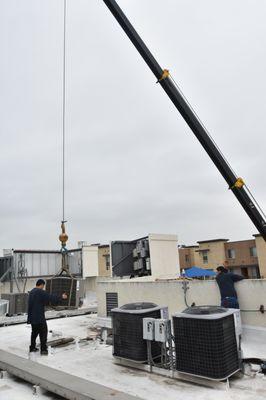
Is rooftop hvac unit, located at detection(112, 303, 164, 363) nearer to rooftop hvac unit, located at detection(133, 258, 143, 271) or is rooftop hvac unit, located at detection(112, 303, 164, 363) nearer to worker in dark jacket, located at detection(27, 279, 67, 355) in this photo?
worker in dark jacket, located at detection(27, 279, 67, 355)

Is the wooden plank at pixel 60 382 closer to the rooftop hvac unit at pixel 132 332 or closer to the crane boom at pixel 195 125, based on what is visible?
the rooftop hvac unit at pixel 132 332

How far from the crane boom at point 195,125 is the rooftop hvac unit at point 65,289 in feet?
17.6

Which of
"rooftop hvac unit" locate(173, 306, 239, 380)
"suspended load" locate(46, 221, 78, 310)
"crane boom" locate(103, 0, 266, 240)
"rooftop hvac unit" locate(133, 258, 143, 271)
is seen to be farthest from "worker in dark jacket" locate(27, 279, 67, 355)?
"rooftop hvac unit" locate(133, 258, 143, 271)

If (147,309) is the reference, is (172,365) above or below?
below

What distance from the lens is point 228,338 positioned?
5.05 metres

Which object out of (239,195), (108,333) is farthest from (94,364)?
(239,195)

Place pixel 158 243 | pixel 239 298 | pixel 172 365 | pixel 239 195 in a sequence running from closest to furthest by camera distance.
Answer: pixel 172 365
pixel 239 298
pixel 239 195
pixel 158 243

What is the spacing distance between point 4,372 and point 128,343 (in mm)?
2362

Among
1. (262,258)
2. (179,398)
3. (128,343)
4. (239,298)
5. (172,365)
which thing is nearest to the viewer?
(179,398)

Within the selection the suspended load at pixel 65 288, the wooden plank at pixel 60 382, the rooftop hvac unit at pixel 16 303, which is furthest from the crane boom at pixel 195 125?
the rooftop hvac unit at pixel 16 303

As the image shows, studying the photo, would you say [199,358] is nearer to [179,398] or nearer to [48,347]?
[179,398]

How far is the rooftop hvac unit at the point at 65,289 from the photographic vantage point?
9.73m

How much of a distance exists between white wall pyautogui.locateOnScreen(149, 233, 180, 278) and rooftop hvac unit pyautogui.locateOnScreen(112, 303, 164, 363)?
783 cm

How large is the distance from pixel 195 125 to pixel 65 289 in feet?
20.4
